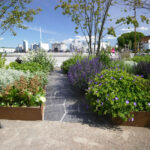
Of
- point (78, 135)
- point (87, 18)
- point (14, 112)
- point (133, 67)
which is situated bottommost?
point (78, 135)

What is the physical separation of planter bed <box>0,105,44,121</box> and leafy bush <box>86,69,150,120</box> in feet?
3.76

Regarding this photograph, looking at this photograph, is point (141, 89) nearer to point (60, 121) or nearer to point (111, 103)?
point (111, 103)

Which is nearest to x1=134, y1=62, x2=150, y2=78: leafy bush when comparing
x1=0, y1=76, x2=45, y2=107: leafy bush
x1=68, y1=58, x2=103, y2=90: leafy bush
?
x1=68, y1=58, x2=103, y2=90: leafy bush

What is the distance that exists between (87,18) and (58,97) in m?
5.72

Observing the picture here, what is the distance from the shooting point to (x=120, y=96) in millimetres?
2764

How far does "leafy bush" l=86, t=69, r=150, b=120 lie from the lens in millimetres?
2633

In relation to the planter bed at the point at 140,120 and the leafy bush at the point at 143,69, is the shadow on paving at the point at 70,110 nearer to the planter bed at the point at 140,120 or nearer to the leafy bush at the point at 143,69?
the planter bed at the point at 140,120

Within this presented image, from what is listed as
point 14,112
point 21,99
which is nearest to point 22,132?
point 14,112

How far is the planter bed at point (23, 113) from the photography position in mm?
2973

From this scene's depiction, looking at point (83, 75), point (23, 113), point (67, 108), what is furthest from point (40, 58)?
point (23, 113)

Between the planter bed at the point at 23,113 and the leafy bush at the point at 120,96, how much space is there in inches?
45.1

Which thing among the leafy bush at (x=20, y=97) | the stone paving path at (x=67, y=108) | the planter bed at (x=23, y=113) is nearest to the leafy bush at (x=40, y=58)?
the stone paving path at (x=67, y=108)

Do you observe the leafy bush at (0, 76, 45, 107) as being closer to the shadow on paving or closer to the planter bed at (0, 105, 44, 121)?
the planter bed at (0, 105, 44, 121)

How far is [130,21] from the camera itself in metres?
6.89
